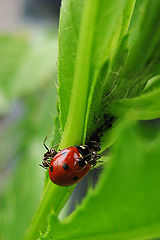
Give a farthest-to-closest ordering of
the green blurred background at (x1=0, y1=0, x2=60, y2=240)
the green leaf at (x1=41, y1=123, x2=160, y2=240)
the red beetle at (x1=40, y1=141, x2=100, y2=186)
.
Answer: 1. the green blurred background at (x1=0, y1=0, x2=60, y2=240)
2. the red beetle at (x1=40, y1=141, x2=100, y2=186)
3. the green leaf at (x1=41, y1=123, x2=160, y2=240)

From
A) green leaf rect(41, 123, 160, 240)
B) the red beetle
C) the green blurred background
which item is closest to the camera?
green leaf rect(41, 123, 160, 240)

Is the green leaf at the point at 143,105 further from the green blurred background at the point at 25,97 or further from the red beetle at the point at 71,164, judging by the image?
the green blurred background at the point at 25,97

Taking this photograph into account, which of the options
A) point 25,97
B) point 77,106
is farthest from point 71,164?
point 25,97

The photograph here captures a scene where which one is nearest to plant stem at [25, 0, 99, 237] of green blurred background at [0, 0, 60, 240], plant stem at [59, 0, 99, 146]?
plant stem at [59, 0, 99, 146]

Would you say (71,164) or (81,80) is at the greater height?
(81,80)

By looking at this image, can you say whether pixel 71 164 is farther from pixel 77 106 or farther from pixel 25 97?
pixel 25 97

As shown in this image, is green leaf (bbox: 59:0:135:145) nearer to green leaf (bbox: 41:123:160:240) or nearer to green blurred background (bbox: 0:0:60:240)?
green leaf (bbox: 41:123:160:240)

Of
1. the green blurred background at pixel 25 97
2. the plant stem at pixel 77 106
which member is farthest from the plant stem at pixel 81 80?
the green blurred background at pixel 25 97
